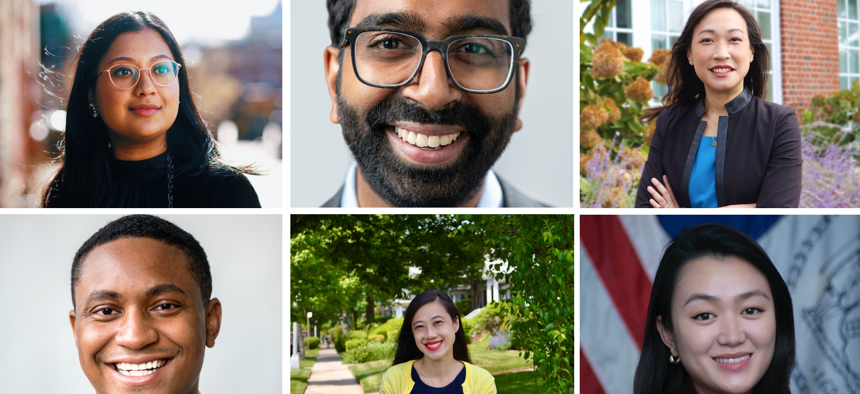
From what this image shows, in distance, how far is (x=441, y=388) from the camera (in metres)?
1.78

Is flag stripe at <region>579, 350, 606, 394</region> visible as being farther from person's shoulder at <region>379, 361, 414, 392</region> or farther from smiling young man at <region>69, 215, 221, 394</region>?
smiling young man at <region>69, 215, 221, 394</region>

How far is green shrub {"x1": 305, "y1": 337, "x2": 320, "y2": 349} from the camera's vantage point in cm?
177

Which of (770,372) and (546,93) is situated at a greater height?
(546,93)

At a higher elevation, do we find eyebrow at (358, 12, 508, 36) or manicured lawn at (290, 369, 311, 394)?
eyebrow at (358, 12, 508, 36)

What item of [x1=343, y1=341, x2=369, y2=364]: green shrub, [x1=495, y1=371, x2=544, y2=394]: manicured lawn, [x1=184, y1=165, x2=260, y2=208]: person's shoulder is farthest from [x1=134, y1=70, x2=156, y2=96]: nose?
[x1=495, y1=371, x2=544, y2=394]: manicured lawn

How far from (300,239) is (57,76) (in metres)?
0.85

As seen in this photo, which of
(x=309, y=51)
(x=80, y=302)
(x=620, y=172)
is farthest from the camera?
(x=620, y=172)

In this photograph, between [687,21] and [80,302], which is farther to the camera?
[687,21]

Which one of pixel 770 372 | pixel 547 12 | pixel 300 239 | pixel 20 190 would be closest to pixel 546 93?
pixel 547 12

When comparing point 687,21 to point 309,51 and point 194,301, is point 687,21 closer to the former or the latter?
point 309,51

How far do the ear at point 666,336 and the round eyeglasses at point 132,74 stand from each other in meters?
1.65

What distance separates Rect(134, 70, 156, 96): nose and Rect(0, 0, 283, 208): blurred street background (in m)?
0.11

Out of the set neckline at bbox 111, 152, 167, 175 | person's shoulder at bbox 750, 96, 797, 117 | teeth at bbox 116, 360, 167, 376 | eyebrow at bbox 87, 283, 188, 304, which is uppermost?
person's shoulder at bbox 750, 96, 797, 117

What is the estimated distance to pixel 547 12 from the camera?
1.83 m
